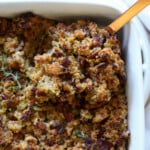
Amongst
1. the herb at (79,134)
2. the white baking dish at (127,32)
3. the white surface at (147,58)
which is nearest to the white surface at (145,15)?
the white surface at (147,58)

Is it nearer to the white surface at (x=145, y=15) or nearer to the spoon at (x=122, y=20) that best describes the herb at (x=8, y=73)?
the spoon at (x=122, y=20)

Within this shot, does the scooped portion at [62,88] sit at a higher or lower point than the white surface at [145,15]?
lower

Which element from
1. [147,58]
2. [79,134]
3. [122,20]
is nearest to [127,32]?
[122,20]

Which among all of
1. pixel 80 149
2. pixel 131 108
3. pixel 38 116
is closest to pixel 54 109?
pixel 38 116

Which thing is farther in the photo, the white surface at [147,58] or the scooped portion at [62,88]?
the white surface at [147,58]

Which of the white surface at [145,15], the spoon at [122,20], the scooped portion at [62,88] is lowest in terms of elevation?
the scooped portion at [62,88]

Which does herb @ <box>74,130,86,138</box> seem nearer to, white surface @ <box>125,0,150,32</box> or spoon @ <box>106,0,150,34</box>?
spoon @ <box>106,0,150,34</box>
